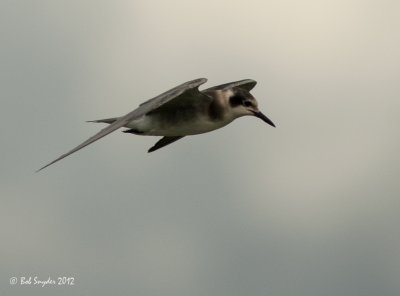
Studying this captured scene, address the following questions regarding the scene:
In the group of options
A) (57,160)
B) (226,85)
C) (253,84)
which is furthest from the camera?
(253,84)

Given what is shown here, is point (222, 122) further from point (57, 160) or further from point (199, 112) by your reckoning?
point (57, 160)

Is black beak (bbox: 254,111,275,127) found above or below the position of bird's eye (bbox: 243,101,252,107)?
below

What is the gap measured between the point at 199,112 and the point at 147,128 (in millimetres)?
1239

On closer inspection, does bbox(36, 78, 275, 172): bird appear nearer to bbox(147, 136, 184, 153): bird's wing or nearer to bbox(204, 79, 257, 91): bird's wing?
bbox(204, 79, 257, 91): bird's wing

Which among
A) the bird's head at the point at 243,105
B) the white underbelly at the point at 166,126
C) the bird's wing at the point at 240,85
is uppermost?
the bird's wing at the point at 240,85

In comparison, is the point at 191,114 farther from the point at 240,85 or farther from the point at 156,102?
the point at 240,85

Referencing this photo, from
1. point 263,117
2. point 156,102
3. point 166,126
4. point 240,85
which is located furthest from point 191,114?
point 240,85

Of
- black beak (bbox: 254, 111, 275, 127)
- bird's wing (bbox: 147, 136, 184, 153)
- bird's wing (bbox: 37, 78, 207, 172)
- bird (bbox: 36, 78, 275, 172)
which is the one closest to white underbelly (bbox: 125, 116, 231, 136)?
bird (bbox: 36, 78, 275, 172)

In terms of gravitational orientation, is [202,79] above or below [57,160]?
above

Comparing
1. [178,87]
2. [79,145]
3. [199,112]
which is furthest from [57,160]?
[199,112]

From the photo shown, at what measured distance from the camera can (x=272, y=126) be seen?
25.2 m

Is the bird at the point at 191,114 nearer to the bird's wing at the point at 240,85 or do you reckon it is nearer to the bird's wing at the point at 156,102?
the bird's wing at the point at 156,102

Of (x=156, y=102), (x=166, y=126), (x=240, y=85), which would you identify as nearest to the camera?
(x=156, y=102)

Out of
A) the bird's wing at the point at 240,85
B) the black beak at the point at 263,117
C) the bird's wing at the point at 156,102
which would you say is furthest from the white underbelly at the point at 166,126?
the bird's wing at the point at 240,85
